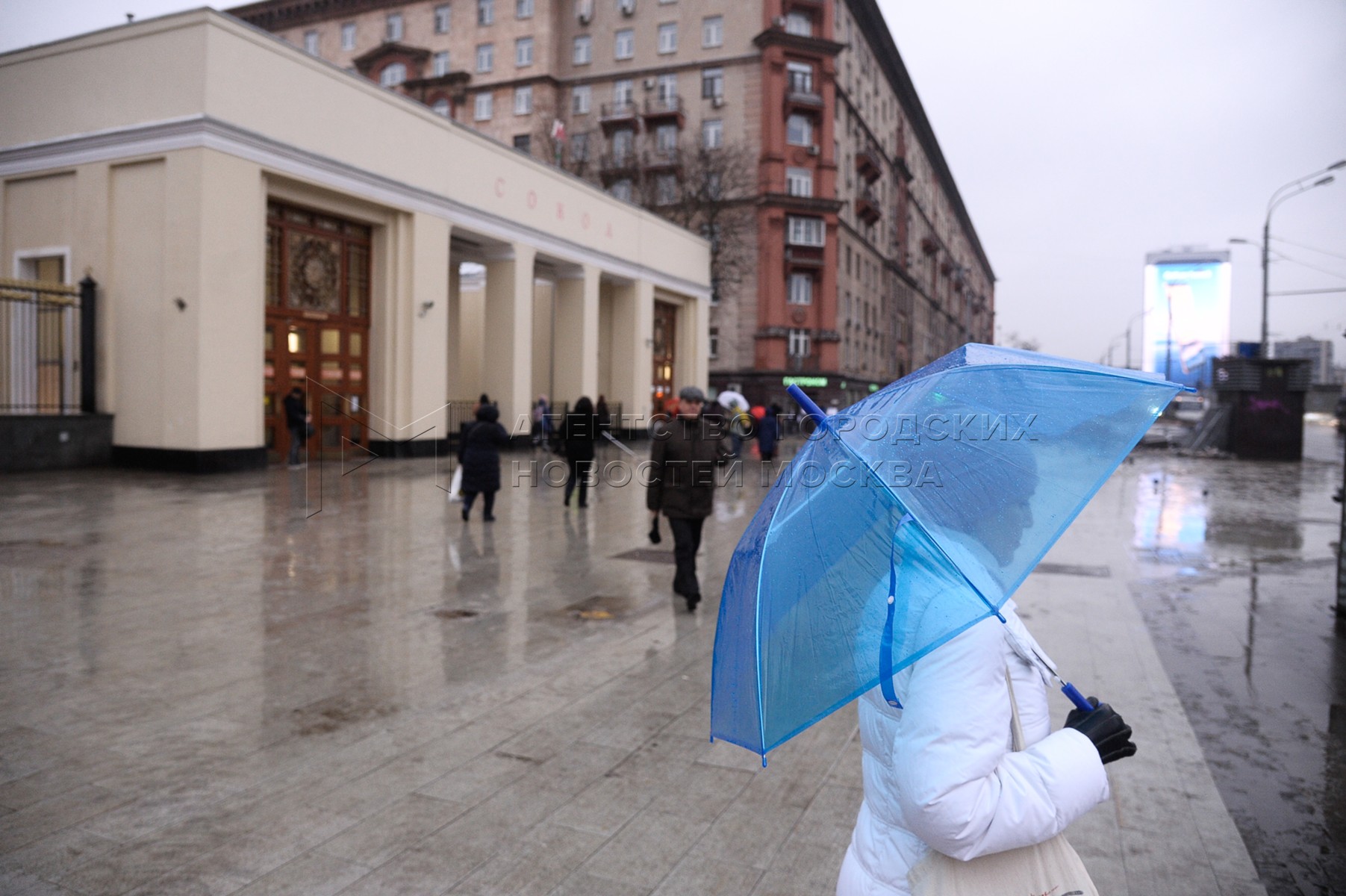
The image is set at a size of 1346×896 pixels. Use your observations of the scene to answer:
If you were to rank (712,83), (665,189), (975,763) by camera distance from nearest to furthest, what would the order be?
(975,763)
(665,189)
(712,83)

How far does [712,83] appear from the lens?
4803cm

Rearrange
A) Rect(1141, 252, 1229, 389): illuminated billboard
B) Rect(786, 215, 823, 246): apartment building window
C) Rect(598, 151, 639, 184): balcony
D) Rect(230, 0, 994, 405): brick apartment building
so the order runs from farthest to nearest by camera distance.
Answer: Rect(1141, 252, 1229, 389): illuminated billboard, Rect(786, 215, 823, 246): apartment building window, Rect(230, 0, 994, 405): brick apartment building, Rect(598, 151, 639, 184): balcony

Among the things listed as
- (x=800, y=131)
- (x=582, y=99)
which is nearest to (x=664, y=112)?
(x=582, y=99)

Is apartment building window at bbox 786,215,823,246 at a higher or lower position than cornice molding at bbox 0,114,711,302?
higher

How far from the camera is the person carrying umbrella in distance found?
5.41 ft

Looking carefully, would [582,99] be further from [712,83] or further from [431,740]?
[431,740]

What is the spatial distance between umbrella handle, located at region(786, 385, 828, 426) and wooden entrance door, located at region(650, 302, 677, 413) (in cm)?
3536

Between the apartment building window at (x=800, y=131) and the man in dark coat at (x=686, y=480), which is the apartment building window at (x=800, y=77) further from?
the man in dark coat at (x=686, y=480)

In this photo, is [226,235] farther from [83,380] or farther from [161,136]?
[83,380]

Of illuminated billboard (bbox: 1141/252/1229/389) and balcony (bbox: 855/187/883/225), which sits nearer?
balcony (bbox: 855/187/883/225)

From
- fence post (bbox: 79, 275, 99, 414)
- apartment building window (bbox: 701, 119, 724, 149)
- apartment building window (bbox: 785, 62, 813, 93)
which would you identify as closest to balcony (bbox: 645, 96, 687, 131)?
apartment building window (bbox: 701, 119, 724, 149)

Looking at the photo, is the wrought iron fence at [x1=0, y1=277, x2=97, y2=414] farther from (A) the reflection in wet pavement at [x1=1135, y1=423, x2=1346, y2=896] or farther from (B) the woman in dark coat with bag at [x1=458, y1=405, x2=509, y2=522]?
(A) the reflection in wet pavement at [x1=1135, y1=423, x2=1346, y2=896]

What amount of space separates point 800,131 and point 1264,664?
46417mm

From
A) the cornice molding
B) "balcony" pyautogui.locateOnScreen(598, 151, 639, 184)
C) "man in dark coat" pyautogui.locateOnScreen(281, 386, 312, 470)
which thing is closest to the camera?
the cornice molding
